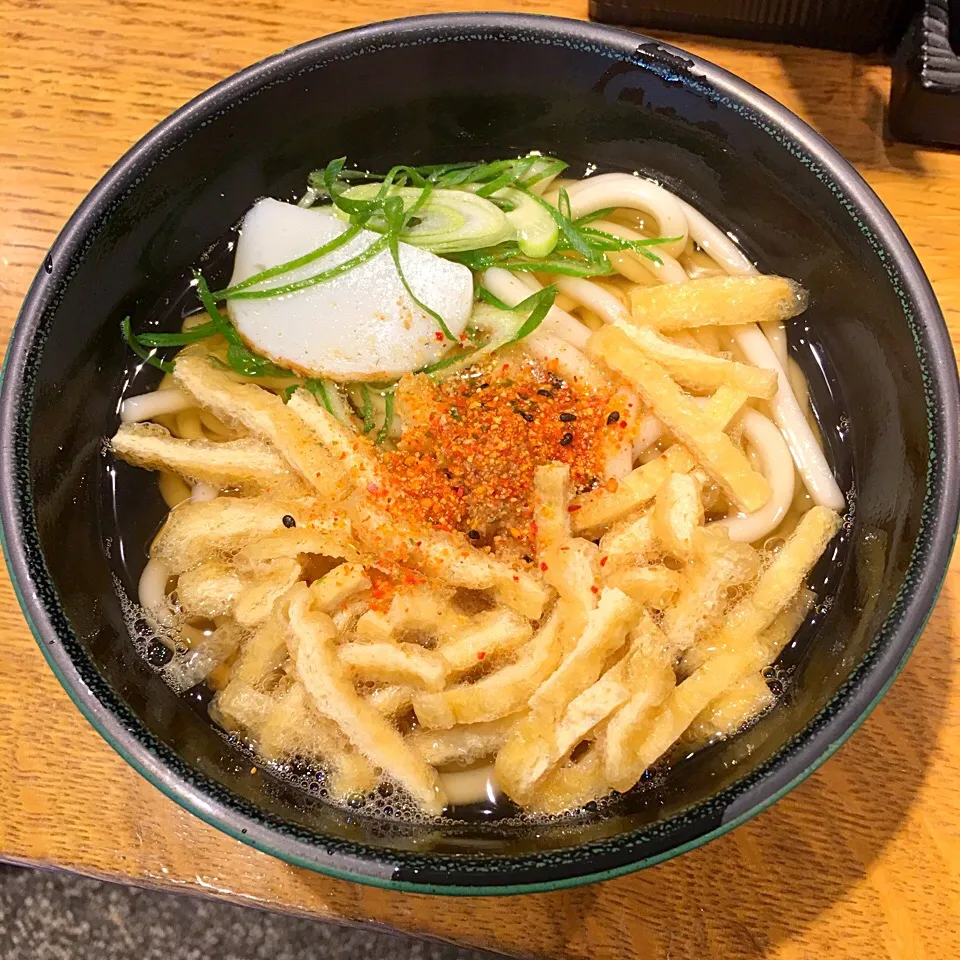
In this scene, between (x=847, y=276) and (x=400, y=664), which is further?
(x=847, y=276)

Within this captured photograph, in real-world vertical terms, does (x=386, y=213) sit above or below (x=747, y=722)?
above

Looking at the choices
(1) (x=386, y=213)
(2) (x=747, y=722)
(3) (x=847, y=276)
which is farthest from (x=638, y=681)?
(1) (x=386, y=213)

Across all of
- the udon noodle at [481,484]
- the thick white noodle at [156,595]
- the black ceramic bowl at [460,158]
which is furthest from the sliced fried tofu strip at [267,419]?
the thick white noodle at [156,595]

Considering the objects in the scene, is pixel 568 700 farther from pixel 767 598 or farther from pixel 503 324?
pixel 503 324

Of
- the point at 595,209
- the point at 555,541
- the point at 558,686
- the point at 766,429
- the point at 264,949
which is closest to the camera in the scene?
the point at 558,686

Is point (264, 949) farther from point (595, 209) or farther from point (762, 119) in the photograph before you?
point (762, 119)

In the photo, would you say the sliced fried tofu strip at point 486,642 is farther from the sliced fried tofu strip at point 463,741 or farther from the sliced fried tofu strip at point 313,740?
the sliced fried tofu strip at point 313,740
